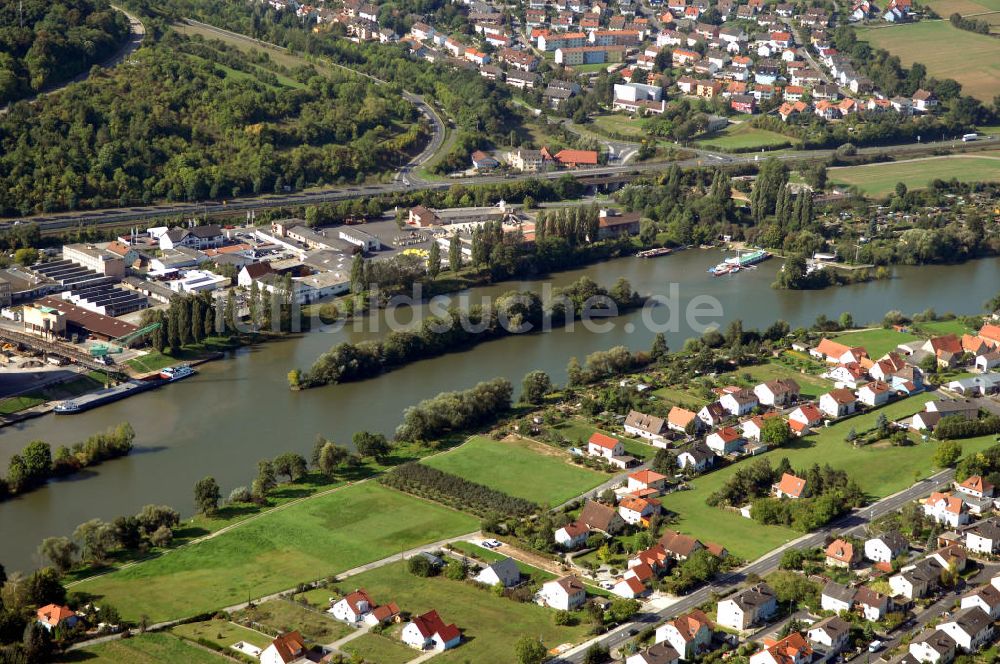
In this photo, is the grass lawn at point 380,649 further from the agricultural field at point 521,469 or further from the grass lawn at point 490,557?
the agricultural field at point 521,469

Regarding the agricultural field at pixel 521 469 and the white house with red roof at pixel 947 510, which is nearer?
the white house with red roof at pixel 947 510

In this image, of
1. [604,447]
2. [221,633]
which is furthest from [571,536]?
[221,633]

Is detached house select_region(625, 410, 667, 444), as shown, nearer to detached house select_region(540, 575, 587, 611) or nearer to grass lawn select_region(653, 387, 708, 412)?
grass lawn select_region(653, 387, 708, 412)

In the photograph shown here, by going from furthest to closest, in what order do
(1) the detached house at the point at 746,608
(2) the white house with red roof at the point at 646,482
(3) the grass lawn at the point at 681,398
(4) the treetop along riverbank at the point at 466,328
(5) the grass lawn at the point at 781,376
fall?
(4) the treetop along riverbank at the point at 466,328, (5) the grass lawn at the point at 781,376, (3) the grass lawn at the point at 681,398, (2) the white house with red roof at the point at 646,482, (1) the detached house at the point at 746,608

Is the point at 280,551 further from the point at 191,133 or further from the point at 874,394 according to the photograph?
the point at 191,133

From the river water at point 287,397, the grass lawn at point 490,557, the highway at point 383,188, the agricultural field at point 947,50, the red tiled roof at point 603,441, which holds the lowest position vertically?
the river water at point 287,397

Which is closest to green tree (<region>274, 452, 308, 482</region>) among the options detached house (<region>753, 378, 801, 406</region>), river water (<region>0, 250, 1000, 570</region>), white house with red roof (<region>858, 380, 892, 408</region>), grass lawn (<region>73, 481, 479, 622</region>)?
river water (<region>0, 250, 1000, 570</region>)

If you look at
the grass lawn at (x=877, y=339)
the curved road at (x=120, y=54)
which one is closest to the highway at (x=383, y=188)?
the curved road at (x=120, y=54)
